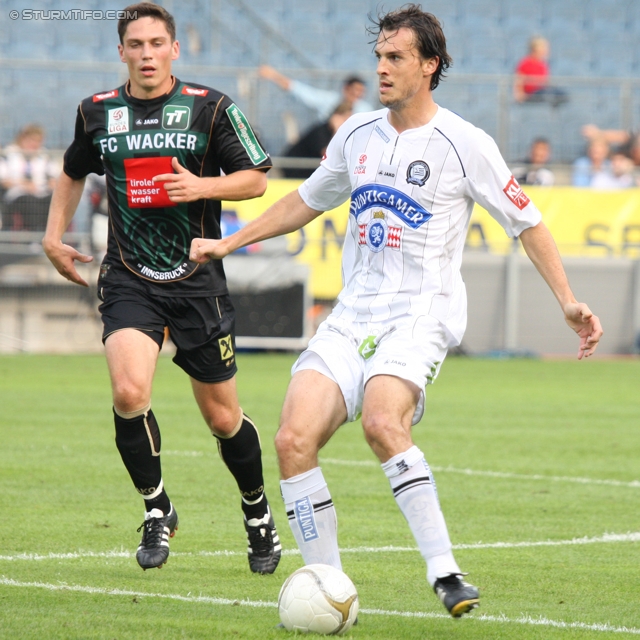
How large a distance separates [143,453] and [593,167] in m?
15.4

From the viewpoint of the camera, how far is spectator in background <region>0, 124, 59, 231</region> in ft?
54.8

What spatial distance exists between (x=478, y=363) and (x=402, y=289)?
12.6m

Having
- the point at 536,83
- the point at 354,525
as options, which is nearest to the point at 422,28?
the point at 354,525

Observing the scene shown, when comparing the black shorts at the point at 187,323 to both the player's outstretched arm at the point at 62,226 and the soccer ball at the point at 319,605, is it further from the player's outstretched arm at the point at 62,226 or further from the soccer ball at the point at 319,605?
the soccer ball at the point at 319,605

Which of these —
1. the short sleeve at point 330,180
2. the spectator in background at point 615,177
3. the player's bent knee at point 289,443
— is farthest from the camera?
the spectator in background at point 615,177

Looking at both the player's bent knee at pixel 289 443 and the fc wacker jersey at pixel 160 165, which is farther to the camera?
the fc wacker jersey at pixel 160 165

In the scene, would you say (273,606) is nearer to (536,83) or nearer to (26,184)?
(26,184)

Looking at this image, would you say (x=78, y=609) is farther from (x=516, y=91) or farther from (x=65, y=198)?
(x=516, y=91)

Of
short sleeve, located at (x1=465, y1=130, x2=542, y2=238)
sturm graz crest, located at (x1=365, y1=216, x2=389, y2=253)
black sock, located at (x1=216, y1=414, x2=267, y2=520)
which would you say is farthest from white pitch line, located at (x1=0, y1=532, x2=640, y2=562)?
short sleeve, located at (x1=465, y1=130, x2=542, y2=238)

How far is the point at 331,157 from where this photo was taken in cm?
502

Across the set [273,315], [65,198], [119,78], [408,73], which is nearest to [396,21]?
[408,73]

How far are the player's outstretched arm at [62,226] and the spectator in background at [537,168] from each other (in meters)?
13.5

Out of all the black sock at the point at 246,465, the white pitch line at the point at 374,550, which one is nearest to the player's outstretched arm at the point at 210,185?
the black sock at the point at 246,465

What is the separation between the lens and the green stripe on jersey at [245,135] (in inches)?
222
